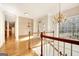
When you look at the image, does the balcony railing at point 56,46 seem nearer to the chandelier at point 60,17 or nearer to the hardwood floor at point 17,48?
the hardwood floor at point 17,48

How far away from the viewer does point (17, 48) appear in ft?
6.87

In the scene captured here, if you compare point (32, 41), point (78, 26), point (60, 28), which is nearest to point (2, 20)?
point (32, 41)

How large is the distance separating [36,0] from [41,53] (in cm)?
95

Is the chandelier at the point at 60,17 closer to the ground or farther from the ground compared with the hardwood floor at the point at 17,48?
farther from the ground

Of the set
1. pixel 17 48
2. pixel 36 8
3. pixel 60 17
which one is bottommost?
pixel 17 48

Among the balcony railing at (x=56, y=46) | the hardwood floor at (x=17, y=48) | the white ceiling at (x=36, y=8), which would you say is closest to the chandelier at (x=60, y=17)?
the white ceiling at (x=36, y=8)

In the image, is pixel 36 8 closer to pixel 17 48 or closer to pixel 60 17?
pixel 60 17

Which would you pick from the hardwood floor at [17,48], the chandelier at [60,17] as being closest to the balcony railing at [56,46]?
the hardwood floor at [17,48]

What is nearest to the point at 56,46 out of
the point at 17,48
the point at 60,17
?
the point at 60,17

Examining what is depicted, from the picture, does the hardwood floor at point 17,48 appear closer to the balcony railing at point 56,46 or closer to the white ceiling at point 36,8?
the balcony railing at point 56,46

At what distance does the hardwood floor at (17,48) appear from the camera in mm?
2074

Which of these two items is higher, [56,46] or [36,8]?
[36,8]

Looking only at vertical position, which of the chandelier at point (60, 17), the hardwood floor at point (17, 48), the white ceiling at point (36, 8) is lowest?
the hardwood floor at point (17, 48)

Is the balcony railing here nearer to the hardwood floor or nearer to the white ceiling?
the hardwood floor
